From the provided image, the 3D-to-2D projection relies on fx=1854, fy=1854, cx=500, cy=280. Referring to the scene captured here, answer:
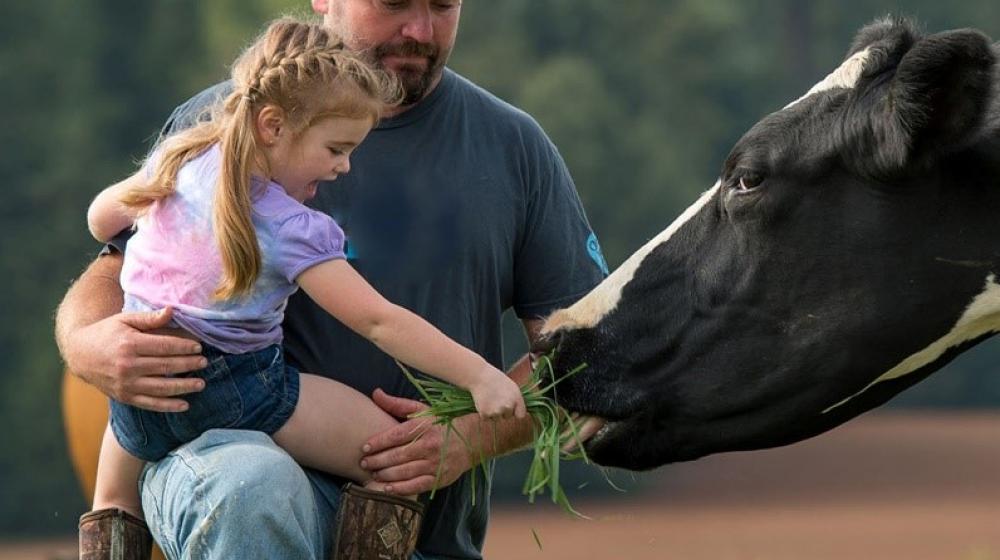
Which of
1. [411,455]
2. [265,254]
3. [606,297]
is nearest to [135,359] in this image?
[265,254]

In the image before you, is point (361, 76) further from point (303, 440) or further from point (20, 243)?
point (20, 243)

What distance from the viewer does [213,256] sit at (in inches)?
168

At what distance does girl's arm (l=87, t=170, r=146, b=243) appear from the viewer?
463 centimetres

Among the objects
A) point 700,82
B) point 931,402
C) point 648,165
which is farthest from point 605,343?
point 931,402

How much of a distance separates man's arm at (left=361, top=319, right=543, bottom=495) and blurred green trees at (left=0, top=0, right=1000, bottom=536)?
2096cm

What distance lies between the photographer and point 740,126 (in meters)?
44.0

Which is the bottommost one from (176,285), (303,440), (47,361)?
(47,361)

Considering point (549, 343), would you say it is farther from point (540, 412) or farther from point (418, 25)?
point (418, 25)

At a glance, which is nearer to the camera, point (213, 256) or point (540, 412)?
point (213, 256)

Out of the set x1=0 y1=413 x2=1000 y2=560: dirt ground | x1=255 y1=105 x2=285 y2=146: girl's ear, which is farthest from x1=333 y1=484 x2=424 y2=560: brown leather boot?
x1=0 y1=413 x2=1000 y2=560: dirt ground

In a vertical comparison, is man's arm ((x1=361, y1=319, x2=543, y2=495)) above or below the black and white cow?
below

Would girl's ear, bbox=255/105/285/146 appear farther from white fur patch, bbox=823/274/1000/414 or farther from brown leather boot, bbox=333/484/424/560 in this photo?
white fur patch, bbox=823/274/1000/414

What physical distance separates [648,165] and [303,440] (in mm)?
33873

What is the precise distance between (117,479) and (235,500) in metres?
0.58
